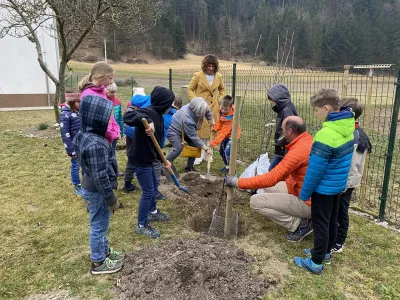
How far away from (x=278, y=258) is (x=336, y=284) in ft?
1.84

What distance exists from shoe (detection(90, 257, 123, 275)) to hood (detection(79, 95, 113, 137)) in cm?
123

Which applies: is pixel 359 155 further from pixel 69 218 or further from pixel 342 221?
pixel 69 218

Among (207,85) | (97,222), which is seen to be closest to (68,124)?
(97,222)

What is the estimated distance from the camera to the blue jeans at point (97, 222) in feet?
9.11

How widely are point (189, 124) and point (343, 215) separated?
7.85 feet

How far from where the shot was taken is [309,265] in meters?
3.04

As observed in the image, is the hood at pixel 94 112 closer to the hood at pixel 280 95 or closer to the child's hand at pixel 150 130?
the child's hand at pixel 150 130

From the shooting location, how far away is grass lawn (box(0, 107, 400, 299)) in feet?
9.30

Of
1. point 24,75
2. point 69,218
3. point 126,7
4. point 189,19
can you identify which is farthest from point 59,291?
point 189,19

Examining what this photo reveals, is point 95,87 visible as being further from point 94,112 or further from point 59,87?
point 59,87

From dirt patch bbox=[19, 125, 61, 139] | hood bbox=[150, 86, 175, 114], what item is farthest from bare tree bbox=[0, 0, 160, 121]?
hood bbox=[150, 86, 175, 114]

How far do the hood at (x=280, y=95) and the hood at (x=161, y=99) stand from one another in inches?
52.7

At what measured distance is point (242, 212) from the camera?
4.34m

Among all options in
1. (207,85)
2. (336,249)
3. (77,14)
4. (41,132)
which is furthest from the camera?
(41,132)
